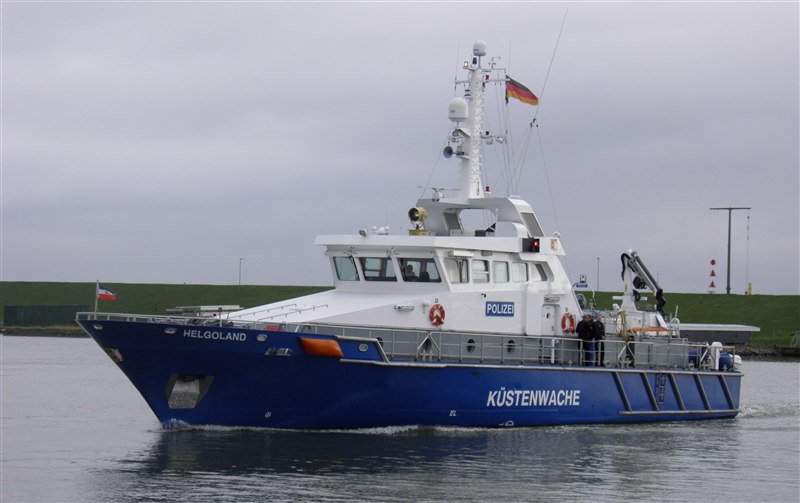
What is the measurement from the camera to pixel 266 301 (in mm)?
79750

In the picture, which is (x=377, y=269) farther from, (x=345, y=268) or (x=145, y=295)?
(x=145, y=295)

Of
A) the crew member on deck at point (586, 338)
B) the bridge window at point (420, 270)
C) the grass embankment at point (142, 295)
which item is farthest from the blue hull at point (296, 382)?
the grass embankment at point (142, 295)

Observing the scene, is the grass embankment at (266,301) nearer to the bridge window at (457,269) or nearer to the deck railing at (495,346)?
the deck railing at (495,346)

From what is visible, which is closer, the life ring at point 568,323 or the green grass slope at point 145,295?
the life ring at point 568,323

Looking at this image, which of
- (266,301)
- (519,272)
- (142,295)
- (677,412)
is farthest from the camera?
(142,295)

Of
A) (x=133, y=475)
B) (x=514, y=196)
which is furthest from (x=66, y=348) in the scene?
(x=133, y=475)

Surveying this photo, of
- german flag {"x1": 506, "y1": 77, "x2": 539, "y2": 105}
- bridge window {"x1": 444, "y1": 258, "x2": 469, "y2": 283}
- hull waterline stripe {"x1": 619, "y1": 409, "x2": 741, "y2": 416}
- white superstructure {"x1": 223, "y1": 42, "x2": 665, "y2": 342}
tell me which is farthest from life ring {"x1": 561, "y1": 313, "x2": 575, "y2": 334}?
german flag {"x1": 506, "y1": 77, "x2": 539, "y2": 105}

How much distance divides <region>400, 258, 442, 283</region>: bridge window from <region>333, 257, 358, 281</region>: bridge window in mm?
1224

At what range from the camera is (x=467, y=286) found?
985 inches

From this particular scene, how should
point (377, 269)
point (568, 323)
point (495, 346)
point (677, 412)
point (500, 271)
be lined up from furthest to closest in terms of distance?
point (677, 412) → point (568, 323) → point (500, 271) → point (377, 269) → point (495, 346)

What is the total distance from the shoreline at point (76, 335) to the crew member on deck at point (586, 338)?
3988 centimetres

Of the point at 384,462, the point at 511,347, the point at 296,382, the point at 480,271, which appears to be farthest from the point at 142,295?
the point at 384,462

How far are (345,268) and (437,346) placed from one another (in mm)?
3112

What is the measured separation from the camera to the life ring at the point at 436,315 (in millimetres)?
24188
